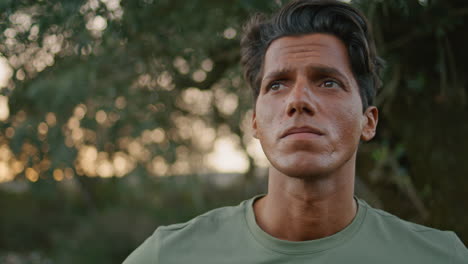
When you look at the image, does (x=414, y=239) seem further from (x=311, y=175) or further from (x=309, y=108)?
(x=309, y=108)

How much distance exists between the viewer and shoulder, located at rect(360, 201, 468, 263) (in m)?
2.10

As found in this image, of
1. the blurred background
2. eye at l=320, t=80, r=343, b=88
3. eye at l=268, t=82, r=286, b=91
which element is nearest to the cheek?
eye at l=320, t=80, r=343, b=88

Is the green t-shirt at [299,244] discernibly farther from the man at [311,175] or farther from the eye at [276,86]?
the eye at [276,86]

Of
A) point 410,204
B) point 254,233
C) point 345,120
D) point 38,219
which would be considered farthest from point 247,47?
point 38,219

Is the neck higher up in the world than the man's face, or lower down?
lower down

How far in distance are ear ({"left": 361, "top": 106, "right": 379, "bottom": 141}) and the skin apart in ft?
0.04

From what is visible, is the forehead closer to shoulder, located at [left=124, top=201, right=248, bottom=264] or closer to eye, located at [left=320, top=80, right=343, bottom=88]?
eye, located at [left=320, top=80, right=343, bottom=88]

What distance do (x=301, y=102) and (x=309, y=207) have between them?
0.47 meters

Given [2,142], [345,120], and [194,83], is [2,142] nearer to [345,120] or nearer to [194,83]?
[194,83]

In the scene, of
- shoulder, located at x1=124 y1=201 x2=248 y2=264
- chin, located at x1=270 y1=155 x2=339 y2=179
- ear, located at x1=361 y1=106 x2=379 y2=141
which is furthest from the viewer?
ear, located at x1=361 y1=106 x2=379 y2=141

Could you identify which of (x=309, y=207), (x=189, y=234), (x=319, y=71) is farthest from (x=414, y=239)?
(x=189, y=234)

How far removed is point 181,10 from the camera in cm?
382

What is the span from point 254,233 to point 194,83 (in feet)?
10.9

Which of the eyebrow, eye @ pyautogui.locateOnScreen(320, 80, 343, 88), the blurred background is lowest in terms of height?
the blurred background
